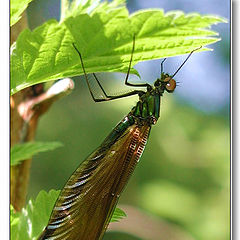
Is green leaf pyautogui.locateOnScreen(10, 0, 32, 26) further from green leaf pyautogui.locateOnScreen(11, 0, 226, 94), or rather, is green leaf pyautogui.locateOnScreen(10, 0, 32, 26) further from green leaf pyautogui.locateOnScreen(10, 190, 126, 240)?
green leaf pyautogui.locateOnScreen(10, 190, 126, 240)

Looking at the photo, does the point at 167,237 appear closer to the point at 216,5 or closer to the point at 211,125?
the point at 211,125

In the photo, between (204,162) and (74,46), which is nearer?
(74,46)

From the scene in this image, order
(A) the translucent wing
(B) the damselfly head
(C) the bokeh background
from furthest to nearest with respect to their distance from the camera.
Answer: (C) the bokeh background → (B) the damselfly head → (A) the translucent wing

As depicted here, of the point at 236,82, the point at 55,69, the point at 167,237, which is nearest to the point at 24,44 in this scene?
the point at 55,69

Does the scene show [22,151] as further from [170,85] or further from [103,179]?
[170,85]

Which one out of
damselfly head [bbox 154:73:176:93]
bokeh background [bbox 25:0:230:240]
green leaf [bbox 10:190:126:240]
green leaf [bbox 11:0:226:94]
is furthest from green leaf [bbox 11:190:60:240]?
bokeh background [bbox 25:0:230:240]

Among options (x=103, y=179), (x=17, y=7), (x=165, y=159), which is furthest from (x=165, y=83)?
(x=165, y=159)

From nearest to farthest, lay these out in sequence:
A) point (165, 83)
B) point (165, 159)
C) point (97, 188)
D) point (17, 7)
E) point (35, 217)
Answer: point (17, 7)
point (35, 217)
point (97, 188)
point (165, 83)
point (165, 159)
